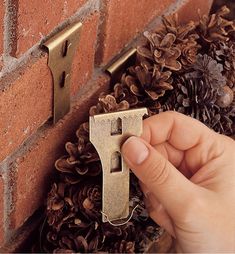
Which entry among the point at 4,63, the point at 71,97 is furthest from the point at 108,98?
the point at 4,63

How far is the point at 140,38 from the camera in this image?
95 cm

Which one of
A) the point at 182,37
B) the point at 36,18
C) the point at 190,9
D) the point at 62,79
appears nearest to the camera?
the point at 36,18

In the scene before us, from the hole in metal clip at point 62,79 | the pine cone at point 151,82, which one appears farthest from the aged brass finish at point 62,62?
the pine cone at point 151,82

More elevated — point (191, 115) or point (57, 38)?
point (57, 38)

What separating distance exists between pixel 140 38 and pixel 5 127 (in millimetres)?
334

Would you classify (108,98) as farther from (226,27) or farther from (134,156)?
(226,27)

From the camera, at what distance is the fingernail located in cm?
72

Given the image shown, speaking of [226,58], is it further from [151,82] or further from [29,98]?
[29,98]

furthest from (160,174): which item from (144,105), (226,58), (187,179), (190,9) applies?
(190,9)

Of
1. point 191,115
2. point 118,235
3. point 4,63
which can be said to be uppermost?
point 4,63

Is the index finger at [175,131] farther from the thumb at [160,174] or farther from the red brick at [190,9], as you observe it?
the red brick at [190,9]

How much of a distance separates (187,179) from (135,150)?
8cm

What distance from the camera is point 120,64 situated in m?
0.91

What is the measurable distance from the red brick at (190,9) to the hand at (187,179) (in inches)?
11.0
